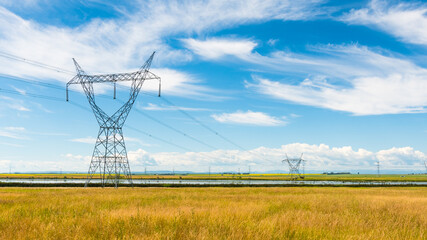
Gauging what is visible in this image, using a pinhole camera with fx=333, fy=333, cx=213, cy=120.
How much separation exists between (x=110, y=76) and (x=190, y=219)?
1620 inches

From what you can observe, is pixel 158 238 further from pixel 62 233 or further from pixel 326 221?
pixel 326 221

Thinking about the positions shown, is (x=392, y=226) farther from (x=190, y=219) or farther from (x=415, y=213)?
(x=190, y=219)

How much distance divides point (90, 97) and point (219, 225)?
43.4 meters

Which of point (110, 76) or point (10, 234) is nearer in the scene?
point (10, 234)

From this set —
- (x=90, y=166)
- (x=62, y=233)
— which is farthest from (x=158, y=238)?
(x=90, y=166)

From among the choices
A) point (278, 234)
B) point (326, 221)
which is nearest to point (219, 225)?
point (278, 234)

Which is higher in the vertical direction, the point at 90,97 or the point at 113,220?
the point at 90,97

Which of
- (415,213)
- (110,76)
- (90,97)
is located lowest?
(415,213)

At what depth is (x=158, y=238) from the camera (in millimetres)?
9469

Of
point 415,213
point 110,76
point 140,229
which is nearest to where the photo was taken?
point 140,229

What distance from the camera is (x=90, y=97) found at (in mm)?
50844

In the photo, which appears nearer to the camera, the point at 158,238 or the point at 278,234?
the point at 158,238

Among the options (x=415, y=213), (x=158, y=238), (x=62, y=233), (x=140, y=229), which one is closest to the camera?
(x=158, y=238)

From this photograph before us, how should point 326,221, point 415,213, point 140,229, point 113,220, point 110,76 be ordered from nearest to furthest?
point 140,229 < point 113,220 < point 326,221 < point 415,213 < point 110,76
